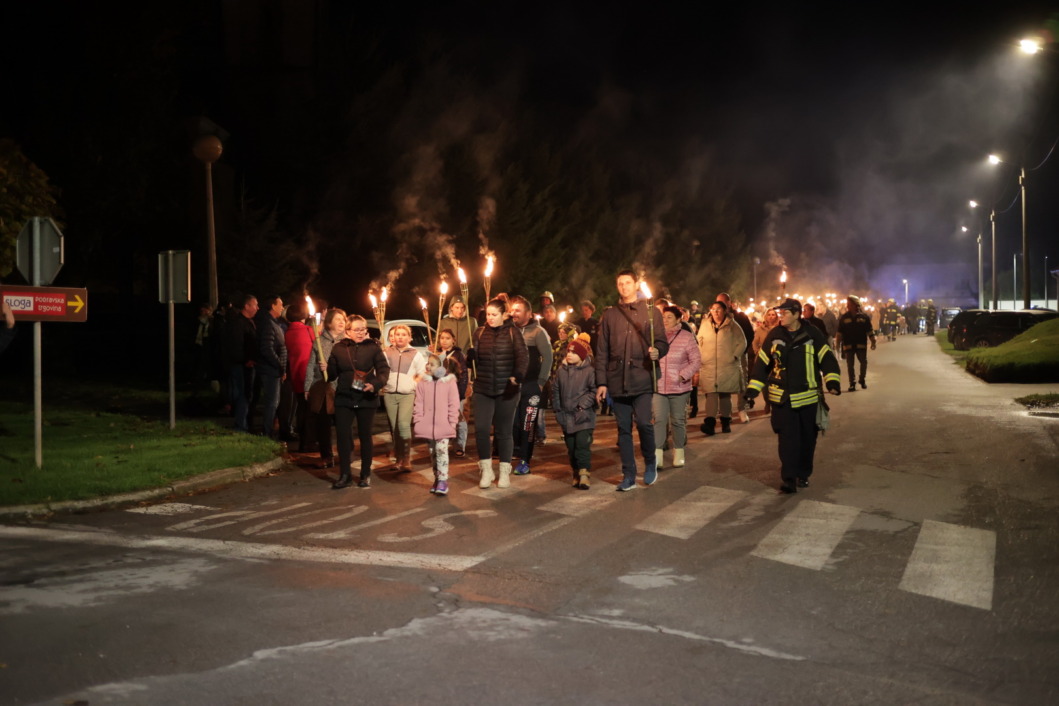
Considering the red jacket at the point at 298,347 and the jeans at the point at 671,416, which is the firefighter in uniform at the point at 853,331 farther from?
the red jacket at the point at 298,347

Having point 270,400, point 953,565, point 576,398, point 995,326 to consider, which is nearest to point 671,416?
point 576,398

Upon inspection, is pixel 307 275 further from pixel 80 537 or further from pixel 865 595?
pixel 865 595

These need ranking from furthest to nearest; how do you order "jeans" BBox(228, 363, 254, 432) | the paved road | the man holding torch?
"jeans" BBox(228, 363, 254, 432)
the man holding torch
the paved road

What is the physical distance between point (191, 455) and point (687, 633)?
28.5 feet

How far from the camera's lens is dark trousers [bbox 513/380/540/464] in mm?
12328

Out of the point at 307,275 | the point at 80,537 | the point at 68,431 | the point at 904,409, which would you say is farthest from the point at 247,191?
the point at 80,537

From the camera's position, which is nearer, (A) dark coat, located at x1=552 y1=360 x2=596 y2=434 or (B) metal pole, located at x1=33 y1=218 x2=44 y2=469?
(A) dark coat, located at x1=552 y1=360 x2=596 y2=434

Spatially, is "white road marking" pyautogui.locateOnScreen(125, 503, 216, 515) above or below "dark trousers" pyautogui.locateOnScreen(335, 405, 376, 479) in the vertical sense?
below

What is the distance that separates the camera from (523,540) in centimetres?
859

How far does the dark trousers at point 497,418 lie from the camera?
36.9ft

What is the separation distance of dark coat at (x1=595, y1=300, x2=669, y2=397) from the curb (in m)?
4.12

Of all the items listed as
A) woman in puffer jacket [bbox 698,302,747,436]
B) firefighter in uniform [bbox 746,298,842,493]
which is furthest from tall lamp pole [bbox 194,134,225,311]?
firefighter in uniform [bbox 746,298,842,493]

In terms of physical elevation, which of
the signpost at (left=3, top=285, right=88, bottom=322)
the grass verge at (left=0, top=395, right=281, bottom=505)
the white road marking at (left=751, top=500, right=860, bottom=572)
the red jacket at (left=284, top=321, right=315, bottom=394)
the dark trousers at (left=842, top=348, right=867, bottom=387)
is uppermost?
the signpost at (left=3, top=285, right=88, bottom=322)

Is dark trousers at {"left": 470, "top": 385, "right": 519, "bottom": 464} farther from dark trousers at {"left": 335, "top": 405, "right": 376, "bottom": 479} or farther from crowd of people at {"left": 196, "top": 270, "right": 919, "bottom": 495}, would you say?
dark trousers at {"left": 335, "top": 405, "right": 376, "bottom": 479}
